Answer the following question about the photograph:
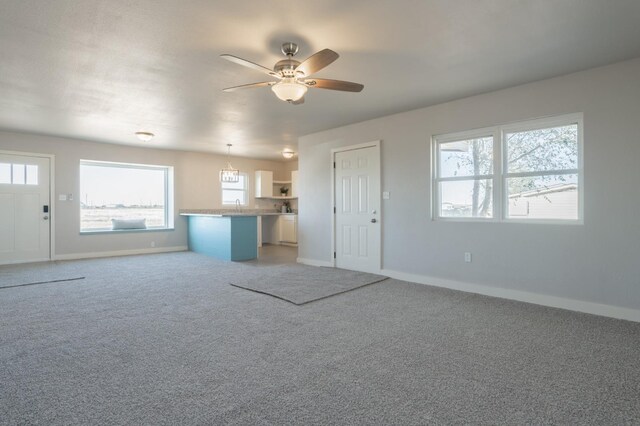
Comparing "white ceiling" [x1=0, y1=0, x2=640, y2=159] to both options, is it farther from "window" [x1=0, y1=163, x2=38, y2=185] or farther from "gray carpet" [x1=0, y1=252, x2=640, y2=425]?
"gray carpet" [x1=0, y1=252, x2=640, y2=425]

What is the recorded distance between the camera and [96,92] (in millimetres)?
4145

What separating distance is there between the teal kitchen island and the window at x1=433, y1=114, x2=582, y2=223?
12.9 feet

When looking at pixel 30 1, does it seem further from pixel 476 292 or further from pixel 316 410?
pixel 476 292

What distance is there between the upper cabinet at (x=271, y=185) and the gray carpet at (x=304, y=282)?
4.04 metres

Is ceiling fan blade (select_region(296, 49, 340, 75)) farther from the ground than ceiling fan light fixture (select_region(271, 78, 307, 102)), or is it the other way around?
ceiling fan blade (select_region(296, 49, 340, 75))

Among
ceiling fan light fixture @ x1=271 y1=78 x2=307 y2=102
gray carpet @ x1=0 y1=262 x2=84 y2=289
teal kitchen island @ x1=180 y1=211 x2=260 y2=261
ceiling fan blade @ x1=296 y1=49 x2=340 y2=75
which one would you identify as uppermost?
ceiling fan blade @ x1=296 y1=49 x2=340 y2=75

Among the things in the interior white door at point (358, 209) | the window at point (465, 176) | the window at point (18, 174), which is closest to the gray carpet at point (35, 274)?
the window at point (18, 174)

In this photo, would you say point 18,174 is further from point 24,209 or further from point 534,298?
point 534,298

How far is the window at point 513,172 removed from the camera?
3.71 meters

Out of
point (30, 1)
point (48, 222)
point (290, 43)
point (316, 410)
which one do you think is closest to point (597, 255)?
point (316, 410)

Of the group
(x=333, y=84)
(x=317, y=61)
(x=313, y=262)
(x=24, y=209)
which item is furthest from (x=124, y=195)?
(x=317, y=61)

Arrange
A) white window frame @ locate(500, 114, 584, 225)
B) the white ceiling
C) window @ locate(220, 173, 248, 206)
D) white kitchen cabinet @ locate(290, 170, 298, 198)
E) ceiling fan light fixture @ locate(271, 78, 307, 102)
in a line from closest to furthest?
the white ceiling
ceiling fan light fixture @ locate(271, 78, 307, 102)
white window frame @ locate(500, 114, 584, 225)
window @ locate(220, 173, 248, 206)
white kitchen cabinet @ locate(290, 170, 298, 198)

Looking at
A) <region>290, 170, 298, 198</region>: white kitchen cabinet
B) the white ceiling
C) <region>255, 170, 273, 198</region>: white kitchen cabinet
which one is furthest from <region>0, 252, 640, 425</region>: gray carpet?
<region>290, 170, 298, 198</region>: white kitchen cabinet

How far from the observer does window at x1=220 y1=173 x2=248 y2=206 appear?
9.30 m
